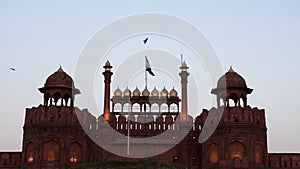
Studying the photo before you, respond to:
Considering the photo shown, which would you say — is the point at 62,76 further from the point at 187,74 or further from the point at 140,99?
the point at 187,74

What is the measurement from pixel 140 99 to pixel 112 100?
260cm

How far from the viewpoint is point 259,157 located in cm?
3547

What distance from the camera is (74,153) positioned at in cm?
3619

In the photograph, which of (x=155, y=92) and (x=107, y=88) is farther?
(x=107, y=88)

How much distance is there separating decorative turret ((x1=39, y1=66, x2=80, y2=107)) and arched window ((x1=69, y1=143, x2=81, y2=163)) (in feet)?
11.9

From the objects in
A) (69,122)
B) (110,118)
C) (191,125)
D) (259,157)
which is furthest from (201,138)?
(69,122)

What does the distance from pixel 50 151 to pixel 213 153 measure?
41.2 feet

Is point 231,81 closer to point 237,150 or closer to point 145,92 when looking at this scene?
point 237,150

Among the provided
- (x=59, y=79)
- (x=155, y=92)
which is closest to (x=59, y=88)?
(x=59, y=79)

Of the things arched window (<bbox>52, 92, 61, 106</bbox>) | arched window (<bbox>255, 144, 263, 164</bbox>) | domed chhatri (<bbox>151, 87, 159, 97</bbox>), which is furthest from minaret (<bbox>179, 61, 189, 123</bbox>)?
arched window (<bbox>52, 92, 61, 106</bbox>)

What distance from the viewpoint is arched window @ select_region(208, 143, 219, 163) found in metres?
35.5

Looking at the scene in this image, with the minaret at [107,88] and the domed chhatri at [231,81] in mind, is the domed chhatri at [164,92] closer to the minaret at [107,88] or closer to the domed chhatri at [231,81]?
the minaret at [107,88]

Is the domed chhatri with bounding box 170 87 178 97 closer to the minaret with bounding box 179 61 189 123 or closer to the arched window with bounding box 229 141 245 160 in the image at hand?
the minaret with bounding box 179 61 189 123

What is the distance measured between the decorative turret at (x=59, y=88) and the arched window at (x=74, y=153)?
3.64m
